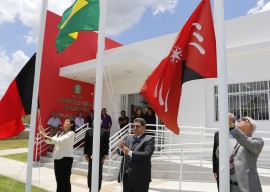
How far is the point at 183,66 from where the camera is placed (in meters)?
3.23

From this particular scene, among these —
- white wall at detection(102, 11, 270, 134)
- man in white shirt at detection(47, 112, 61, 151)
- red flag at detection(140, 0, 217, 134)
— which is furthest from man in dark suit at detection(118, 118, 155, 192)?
man in white shirt at detection(47, 112, 61, 151)

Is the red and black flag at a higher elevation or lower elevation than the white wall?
lower

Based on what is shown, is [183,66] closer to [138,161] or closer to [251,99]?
[138,161]

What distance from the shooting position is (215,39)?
10.3 feet

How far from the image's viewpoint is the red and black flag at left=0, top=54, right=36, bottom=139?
4668mm

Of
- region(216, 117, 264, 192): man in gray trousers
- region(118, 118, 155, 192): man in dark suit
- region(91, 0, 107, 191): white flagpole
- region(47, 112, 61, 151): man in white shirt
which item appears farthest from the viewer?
region(47, 112, 61, 151): man in white shirt

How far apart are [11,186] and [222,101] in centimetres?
588

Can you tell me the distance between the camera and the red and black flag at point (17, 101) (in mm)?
4668

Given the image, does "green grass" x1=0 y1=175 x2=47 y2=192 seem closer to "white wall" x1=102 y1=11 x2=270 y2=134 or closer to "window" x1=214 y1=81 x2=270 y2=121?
"white wall" x1=102 y1=11 x2=270 y2=134

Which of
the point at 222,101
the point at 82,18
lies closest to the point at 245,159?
the point at 222,101

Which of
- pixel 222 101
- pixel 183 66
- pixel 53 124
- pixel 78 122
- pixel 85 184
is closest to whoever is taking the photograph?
pixel 222 101

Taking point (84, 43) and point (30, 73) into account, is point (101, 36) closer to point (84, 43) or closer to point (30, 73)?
point (30, 73)

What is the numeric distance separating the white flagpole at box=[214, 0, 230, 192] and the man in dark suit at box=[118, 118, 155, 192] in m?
1.25

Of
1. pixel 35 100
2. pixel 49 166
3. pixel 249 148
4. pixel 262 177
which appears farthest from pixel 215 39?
pixel 49 166
